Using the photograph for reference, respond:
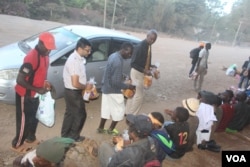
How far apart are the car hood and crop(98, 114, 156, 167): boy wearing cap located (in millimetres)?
2972

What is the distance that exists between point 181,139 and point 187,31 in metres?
43.5

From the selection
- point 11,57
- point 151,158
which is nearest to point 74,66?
point 151,158

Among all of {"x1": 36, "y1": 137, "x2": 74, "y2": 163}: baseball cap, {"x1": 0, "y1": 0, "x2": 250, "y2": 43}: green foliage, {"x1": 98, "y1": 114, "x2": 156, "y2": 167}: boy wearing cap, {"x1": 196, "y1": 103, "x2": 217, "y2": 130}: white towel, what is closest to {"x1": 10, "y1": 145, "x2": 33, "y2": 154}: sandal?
{"x1": 98, "y1": 114, "x2": 156, "y2": 167}: boy wearing cap

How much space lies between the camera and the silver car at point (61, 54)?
5293 millimetres

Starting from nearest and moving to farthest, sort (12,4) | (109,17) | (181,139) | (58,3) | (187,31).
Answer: (181,139), (12,4), (58,3), (109,17), (187,31)

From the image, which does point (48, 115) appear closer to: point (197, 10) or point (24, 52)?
point (24, 52)

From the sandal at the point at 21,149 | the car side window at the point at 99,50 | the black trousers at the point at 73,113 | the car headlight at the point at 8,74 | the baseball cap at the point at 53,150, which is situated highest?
the car side window at the point at 99,50

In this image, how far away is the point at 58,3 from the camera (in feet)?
105

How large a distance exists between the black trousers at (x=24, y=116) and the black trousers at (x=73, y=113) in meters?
0.49

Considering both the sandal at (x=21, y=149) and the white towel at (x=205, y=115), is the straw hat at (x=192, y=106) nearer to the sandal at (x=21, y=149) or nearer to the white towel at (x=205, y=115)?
the white towel at (x=205, y=115)

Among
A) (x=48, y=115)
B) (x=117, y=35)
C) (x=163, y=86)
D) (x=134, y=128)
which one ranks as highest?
(x=117, y=35)

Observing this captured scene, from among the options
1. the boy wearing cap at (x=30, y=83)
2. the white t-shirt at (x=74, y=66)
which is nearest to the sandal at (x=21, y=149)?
the boy wearing cap at (x=30, y=83)

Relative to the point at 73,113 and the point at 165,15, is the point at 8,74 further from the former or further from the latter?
the point at 165,15

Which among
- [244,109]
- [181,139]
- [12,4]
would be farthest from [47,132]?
[12,4]
